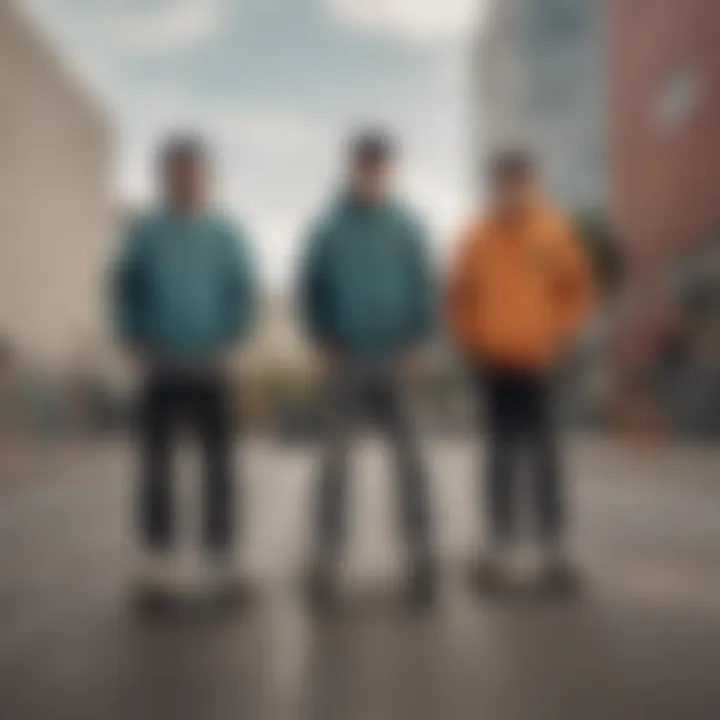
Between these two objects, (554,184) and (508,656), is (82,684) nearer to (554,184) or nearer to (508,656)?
(508,656)

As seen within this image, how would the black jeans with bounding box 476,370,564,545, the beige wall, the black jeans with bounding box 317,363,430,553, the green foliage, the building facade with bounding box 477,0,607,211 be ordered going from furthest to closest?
1. the building facade with bounding box 477,0,607,211
2. the green foliage
3. the beige wall
4. the black jeans with bounding box 476,370,564,545
5. the black jeans with bounding box 317,363,430,553

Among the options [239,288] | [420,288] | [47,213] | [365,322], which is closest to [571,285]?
[420,288]

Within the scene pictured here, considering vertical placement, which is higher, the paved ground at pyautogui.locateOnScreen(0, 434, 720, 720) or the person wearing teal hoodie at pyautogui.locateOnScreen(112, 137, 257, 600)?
the person wearing teal hoodie at pyautogui.locateOnScreen(112, 137, 257, 600)

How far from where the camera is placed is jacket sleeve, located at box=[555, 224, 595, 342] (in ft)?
7.14

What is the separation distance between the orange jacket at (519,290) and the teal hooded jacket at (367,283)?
113mm

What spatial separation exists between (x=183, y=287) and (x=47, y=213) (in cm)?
403

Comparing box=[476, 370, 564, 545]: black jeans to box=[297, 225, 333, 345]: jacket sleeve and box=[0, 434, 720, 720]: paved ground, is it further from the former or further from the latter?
box=[297, 225, 333, 345]: jacket sleeve

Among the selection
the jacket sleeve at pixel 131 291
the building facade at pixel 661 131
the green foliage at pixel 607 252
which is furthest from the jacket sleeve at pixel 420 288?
the green foliage at pixel 607 252

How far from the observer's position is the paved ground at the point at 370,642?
135 cm

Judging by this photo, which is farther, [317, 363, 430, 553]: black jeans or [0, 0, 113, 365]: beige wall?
[0, 0, 113, 365]: beige wall

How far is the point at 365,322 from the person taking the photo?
2.10 metres

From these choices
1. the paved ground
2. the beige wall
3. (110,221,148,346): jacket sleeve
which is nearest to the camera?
the paved ground

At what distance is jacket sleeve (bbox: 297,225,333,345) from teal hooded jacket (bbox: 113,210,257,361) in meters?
0.09

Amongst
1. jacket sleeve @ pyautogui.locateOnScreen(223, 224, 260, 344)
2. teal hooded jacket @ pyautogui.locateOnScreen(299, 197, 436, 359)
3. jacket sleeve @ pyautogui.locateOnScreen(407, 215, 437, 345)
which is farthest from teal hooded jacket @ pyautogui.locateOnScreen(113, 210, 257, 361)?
jacket sleeve @ pyautogui.locateOnScreen(407, 215, 437, 345)
